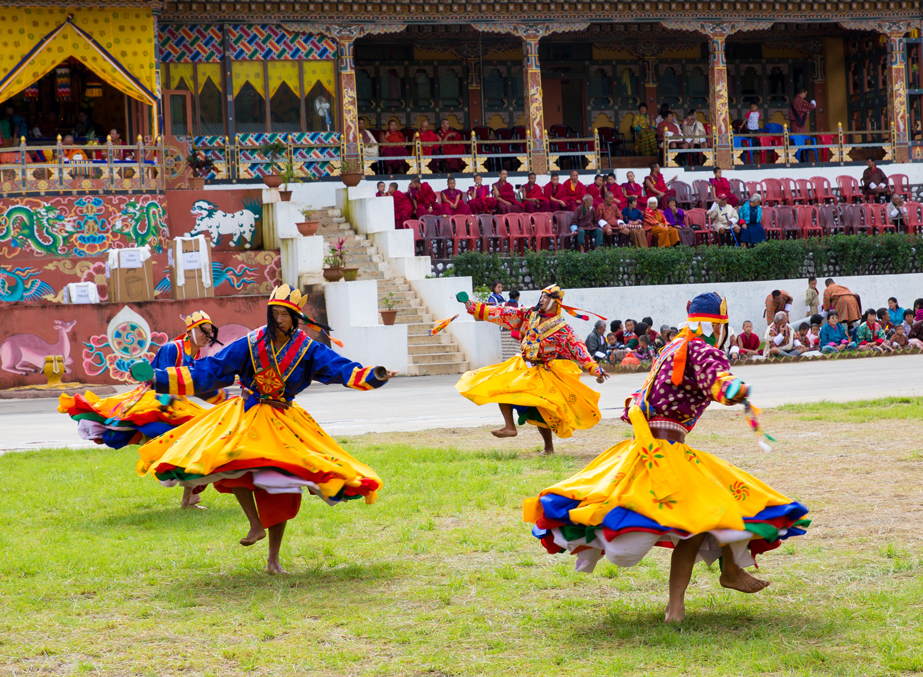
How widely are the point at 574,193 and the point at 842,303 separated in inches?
241

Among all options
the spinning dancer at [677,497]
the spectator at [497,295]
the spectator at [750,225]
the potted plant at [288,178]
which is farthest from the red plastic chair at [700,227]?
the spinning dancer at [677,497]

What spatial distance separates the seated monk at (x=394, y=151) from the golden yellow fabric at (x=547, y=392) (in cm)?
1722

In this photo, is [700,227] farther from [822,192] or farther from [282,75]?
[282,75]

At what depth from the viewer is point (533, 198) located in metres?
25.2

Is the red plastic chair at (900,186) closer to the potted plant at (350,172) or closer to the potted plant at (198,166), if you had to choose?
the potted plant at (350,172)

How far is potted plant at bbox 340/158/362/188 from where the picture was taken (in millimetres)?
25953

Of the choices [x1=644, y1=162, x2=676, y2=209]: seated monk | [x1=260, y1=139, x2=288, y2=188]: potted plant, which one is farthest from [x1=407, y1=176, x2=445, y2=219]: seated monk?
[x1=644, y1=162, x2=676, y2=209]: seated monk

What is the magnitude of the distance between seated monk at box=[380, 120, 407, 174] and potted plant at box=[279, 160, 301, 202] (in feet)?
7.09

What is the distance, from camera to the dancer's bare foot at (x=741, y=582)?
5.80 meters

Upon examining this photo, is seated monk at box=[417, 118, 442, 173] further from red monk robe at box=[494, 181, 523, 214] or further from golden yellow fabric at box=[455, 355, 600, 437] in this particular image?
golden yellow fabric at box=[455, 355, 600, 437]

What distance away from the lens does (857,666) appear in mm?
5027

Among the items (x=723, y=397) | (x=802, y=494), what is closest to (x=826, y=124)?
(x=802, y=494)

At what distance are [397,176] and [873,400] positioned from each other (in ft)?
50.0

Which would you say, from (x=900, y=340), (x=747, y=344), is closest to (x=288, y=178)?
(x=747, y=344)
